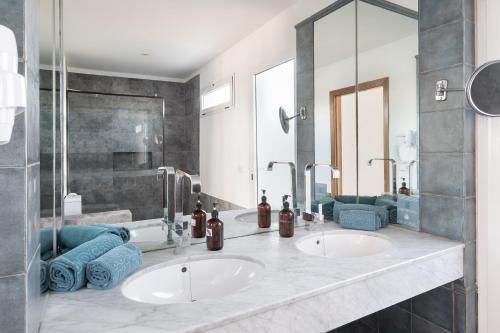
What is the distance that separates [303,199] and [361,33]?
3.56ft

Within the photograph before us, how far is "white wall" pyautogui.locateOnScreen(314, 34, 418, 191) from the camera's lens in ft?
5.97

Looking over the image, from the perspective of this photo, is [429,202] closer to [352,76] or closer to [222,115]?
[352,76]

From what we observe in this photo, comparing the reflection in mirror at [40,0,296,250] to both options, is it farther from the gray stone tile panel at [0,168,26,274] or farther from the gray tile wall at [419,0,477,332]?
the gray tile wall at [419,0,477,332]

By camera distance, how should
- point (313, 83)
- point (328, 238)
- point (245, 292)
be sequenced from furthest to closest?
point (313, 83) → point (328, 238) → point (245, 292)

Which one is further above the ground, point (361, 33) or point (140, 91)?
point (361, 33)

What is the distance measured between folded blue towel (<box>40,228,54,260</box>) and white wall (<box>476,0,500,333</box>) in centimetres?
187

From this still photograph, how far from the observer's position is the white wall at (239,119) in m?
1.58

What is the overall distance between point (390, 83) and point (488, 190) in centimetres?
78

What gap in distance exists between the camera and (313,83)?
1.99 metres

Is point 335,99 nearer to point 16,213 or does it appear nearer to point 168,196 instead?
point 168,196

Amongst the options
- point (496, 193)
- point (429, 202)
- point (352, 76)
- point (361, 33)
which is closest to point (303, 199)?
point (429, 202)

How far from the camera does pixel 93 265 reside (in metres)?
1.03

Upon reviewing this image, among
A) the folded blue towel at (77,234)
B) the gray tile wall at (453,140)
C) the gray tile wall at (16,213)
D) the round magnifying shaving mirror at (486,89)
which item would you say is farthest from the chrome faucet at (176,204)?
the round magnifying shaving mirror at (486,89)

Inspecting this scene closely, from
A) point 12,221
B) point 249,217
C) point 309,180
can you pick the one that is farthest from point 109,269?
point 309,180
